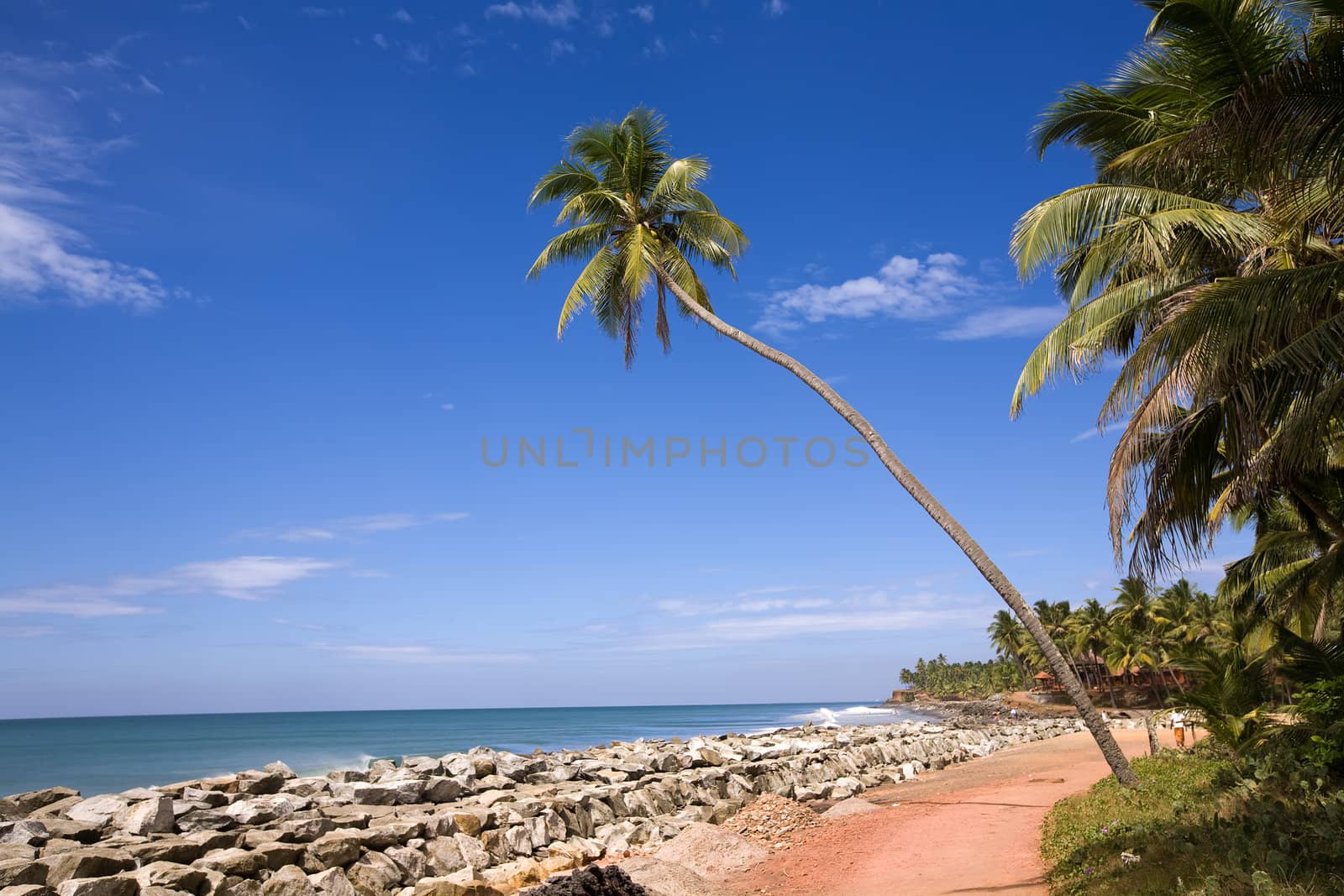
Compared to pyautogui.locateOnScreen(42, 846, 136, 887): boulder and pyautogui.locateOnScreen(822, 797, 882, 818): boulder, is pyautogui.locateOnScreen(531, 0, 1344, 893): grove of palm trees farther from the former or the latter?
pyautogui.locateOnScreen(42, 846, 136, 887): boulder

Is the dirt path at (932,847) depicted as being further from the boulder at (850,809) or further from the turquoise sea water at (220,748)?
the turquoise sea water at (220,748)

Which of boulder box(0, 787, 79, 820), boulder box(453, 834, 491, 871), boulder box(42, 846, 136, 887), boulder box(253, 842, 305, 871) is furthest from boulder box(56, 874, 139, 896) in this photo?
boulder box(0, 787, 79, 820)

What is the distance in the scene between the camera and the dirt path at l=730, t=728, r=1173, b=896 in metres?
9.02

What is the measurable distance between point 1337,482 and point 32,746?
82616 mm

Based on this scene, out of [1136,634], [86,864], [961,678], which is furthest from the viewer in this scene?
[961,678]

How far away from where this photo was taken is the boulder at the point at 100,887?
25.3 ft

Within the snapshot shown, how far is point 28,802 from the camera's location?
1209cm

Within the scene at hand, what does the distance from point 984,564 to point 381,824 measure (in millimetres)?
8876

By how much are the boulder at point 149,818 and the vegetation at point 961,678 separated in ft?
275

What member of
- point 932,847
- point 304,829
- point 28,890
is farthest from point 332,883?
point 932,847

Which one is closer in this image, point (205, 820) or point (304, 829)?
point (304, 829)

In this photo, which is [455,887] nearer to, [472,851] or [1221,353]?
[472,851]

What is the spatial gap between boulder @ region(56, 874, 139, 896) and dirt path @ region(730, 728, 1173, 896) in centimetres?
630

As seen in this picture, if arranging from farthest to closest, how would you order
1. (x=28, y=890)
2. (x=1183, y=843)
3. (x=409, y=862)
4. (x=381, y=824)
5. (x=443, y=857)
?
(x=381, y=824) → (x=443, y=857) → (x=409, y=862) → (x=28, y=890) → (x=1183, y=843)
